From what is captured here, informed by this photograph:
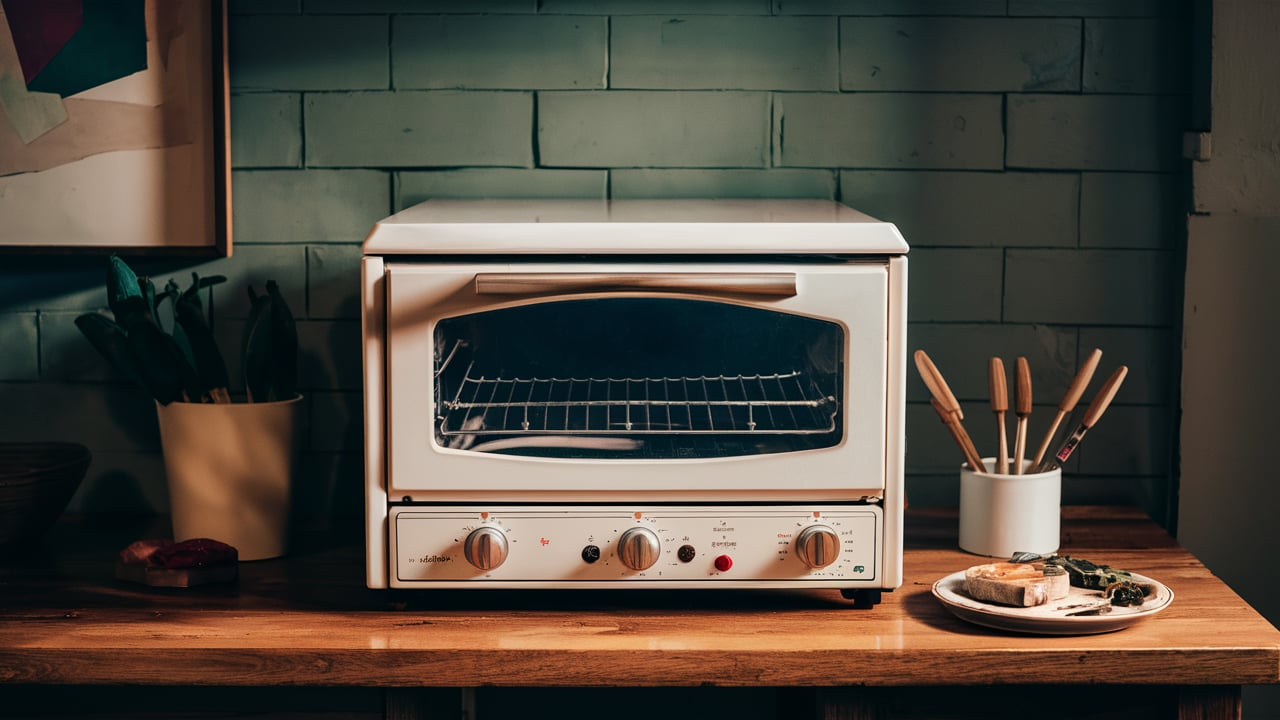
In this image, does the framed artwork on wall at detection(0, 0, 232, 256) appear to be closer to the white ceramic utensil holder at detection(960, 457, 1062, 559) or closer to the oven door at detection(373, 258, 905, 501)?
the oven door at detection(373, 258, 905, 501)

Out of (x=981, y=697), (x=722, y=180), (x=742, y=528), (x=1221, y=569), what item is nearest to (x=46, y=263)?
(x=722, y=180)

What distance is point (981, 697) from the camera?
4.59 feet

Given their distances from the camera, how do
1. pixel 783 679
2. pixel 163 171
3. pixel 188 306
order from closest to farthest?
pixel 783 679 < pixel 188 306 < pixel 163 171

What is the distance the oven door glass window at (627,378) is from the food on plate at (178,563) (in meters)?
0.38

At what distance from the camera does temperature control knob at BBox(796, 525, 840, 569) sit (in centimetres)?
139

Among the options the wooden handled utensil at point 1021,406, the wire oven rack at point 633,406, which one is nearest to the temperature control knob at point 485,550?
the wire oven rack at point 633,406

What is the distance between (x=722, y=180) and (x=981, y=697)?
2.90 ft

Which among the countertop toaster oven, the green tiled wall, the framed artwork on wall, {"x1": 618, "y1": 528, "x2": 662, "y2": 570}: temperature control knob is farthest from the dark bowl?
{"x1": 618, "y1": 528, "x2": 662, "y2": 570}: temperature control knob

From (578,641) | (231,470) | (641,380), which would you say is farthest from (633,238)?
(231,470)

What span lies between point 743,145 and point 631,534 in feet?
2.47

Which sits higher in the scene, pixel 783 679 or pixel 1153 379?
pixel 1153 379

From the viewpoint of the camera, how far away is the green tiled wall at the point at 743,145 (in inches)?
73.5

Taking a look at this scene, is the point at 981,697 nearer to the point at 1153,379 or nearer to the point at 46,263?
the point at 1153,379

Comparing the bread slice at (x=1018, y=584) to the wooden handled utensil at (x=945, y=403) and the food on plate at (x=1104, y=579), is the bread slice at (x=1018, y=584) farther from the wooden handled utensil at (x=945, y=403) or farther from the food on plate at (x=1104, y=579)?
the wooden handled utensil at (x=945, y=403)
